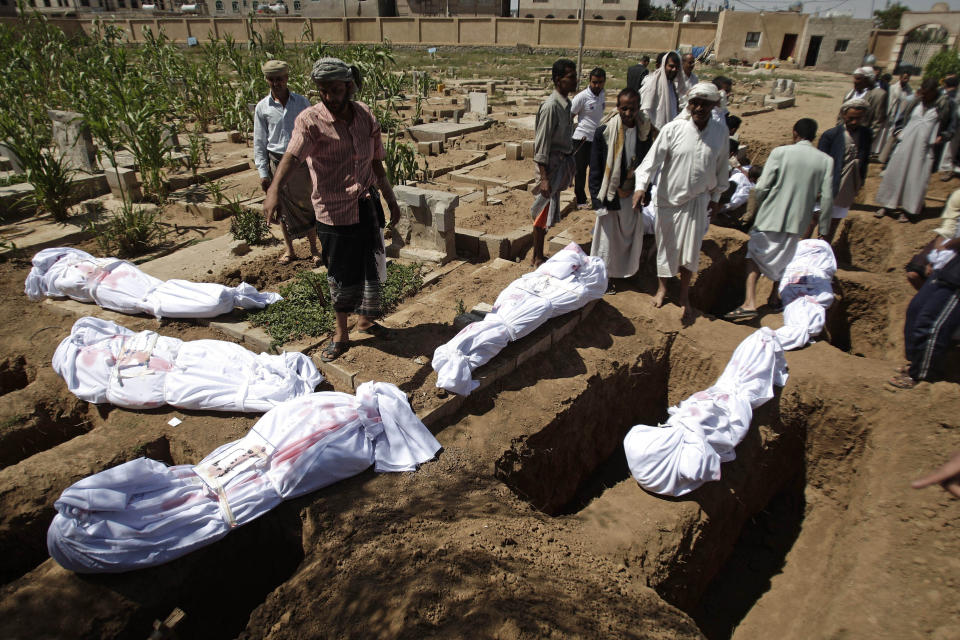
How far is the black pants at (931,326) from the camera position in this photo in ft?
11.6

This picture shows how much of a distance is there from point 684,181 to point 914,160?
4.62 metres

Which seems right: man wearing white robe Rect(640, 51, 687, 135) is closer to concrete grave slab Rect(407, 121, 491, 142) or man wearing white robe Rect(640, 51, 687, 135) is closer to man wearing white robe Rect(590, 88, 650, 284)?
man wearing white robe Rect(590, 88, 650, 284)

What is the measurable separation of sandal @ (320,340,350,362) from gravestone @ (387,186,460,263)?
5.30ft

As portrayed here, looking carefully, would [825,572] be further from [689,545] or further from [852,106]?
[852,106]

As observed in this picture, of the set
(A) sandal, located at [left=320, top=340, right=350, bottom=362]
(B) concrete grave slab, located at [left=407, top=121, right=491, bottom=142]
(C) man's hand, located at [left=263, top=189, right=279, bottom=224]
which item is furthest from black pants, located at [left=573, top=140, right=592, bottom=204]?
(B) concrete grave slab, located at [left=407, top=121, right=491, bottom=142]

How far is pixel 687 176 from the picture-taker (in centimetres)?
409

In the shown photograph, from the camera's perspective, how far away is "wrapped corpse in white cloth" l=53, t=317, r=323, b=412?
330cm

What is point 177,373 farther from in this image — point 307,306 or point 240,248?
point 240,248

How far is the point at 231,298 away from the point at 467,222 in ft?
9.41

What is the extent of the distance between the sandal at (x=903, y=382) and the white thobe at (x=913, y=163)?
4011mm

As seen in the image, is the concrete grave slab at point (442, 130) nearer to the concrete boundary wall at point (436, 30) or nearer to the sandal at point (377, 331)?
the sandal at point (377, 331)

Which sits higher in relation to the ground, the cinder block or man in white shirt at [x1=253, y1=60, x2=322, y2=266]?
man in white shirt at [x1=253, y1=60, x2=322, y2=266]

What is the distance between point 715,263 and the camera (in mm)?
5750

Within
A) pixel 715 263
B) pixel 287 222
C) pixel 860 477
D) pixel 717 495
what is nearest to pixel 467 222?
pixel 287 222
